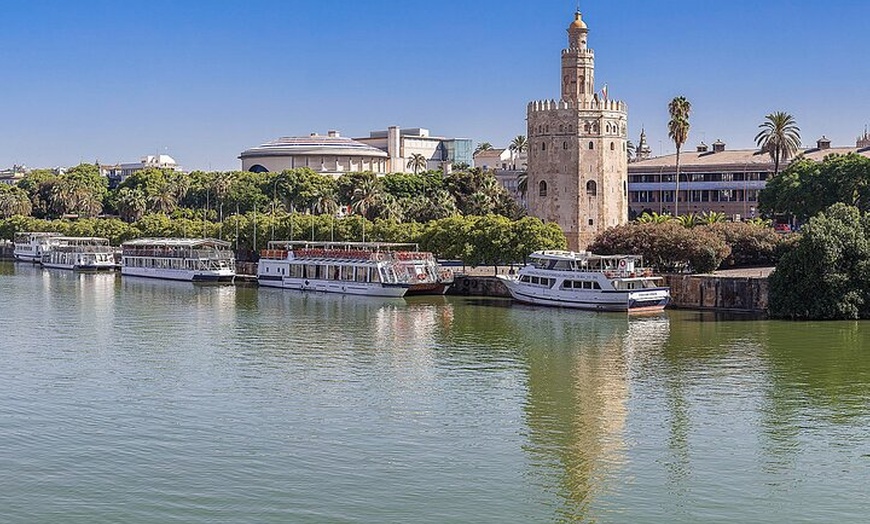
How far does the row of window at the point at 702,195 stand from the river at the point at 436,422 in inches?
2131

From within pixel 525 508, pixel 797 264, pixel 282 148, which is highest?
pixel 282 148

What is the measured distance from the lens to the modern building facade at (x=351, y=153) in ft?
554

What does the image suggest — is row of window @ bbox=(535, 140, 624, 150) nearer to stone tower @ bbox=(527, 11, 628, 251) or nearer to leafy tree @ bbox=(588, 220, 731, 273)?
stone tower @ bbox=(527, 11, 628, 251)

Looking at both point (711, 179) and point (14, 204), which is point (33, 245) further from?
point (711, 179)

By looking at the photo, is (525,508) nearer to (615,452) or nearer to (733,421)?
(615,452)

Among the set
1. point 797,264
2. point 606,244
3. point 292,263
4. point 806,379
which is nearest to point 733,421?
point 806,379

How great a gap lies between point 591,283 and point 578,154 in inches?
911

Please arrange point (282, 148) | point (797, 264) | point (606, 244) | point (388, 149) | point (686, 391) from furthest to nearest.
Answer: point (388, 149) < point (282, 148) < point (606, 244) < point (797, 264) < point (686, 391)

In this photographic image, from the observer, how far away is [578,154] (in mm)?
84750

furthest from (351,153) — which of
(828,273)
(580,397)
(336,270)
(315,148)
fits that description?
(580,397)

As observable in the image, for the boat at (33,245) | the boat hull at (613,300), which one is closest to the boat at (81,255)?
the boat at (33,245)

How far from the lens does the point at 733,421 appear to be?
34.5 metres

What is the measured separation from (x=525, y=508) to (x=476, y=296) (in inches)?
1834

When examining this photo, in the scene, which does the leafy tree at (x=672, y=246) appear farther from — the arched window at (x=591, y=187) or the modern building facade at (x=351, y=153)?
the modern building facade at (x=351, y=153)
